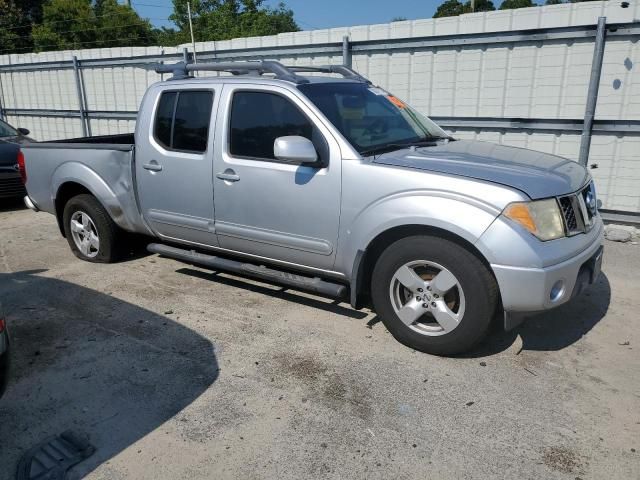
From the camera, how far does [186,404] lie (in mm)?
3268

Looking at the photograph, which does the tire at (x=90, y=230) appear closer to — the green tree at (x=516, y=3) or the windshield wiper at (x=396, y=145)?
the windshield wiper at (x=396, y=145)

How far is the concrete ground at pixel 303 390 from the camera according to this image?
109 inches

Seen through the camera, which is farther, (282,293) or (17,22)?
(17,22)

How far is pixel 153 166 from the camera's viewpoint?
492 centimetres

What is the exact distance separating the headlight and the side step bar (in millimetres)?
1365

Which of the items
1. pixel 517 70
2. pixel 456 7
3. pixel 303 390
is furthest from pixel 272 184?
→ pixel 456 7

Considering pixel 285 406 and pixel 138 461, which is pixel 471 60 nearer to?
pixel 285 406

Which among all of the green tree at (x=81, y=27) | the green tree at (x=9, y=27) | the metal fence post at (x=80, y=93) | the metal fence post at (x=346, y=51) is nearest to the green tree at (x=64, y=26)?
the green tree at (x=81, y=27)

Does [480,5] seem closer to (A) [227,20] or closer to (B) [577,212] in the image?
(A) [227,20]

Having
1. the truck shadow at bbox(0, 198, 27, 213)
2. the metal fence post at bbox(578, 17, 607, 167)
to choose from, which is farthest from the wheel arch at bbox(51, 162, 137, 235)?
the metal fence post at bbox(578, 17, 607, 167)

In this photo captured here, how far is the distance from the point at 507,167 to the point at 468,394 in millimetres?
1499

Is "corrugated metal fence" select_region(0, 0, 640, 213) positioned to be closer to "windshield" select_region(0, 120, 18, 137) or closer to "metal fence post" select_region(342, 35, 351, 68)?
"metal fence post" select_region(342, 35, 351, 68)

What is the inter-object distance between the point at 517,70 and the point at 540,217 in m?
4.35

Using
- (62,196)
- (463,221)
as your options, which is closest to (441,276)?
(463,221)
